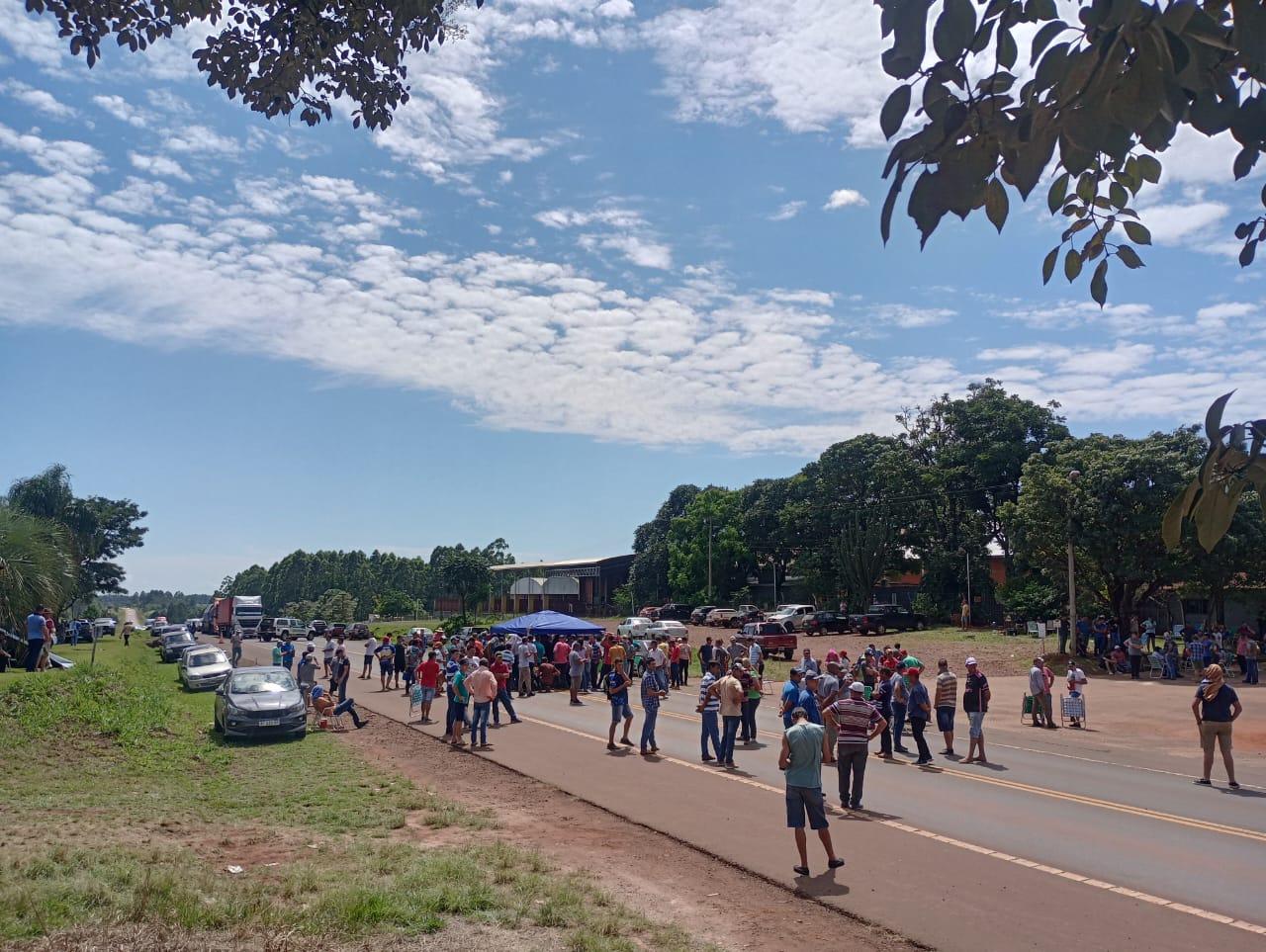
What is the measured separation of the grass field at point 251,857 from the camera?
6.48 meters

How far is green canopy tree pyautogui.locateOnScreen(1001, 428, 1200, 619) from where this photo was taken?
34.8m

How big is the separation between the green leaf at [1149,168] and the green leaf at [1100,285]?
0.55 meters

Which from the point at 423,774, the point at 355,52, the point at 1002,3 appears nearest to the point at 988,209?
the point at 1002,3

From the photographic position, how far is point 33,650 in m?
20.3

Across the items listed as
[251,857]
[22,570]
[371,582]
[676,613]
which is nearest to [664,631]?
[676,613]

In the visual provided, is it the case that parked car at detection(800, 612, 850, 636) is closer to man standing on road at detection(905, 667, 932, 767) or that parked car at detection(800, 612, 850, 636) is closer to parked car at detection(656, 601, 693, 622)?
parked car at detection(656, 601, 693, 622)

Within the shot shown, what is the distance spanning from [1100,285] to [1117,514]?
117ft

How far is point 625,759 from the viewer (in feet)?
51.5

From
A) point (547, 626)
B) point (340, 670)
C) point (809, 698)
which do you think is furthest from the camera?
point (547, 626)

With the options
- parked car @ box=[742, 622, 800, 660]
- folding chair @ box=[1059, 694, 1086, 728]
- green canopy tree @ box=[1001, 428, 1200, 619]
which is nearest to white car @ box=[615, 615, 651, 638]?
parked car @ box=[742, 622, 800, 660]

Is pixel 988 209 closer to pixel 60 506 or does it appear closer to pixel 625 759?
pixel 625 759

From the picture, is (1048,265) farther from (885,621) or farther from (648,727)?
(885,621)

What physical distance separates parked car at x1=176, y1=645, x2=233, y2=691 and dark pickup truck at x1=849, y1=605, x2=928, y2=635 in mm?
35146

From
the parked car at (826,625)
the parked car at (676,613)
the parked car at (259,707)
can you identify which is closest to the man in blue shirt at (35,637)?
the parked car at (259,707)
